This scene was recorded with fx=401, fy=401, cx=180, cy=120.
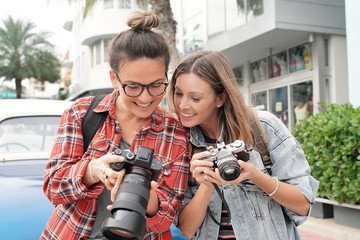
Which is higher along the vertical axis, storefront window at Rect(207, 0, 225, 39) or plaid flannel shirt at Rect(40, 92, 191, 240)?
storefront window at Rect(207, 0, 225, 39)

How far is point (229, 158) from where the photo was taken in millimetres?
1679

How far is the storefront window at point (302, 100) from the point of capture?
35.9 ft

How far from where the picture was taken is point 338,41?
10.6 metres

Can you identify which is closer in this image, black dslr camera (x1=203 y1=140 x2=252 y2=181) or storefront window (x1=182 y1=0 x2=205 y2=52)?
black dslr camera (x1=203 y1=140 x2=252 y2=181)

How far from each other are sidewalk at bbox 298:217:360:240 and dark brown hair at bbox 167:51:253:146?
11.1ft

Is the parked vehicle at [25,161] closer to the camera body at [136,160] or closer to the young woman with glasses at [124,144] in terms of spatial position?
the young woman with glasses at [124,144]

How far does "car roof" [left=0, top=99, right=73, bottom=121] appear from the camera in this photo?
3.59m

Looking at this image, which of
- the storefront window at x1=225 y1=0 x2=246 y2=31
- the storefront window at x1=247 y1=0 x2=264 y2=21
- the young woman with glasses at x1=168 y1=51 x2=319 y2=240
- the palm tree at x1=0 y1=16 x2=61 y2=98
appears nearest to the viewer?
the young woman with glasses at x1=168 y1=51 x2=319 y2=240

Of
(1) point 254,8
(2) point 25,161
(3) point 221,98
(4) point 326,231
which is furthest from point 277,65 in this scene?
(3) point 221,98

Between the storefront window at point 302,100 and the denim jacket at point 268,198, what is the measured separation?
9.21m

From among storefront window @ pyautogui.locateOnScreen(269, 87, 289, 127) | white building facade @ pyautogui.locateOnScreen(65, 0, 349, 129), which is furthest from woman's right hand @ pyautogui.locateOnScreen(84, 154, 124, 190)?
storefront window @ pyautogui.locateOnScreen(269, 87, 289, 127)

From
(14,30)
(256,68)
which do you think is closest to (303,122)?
(256,68)

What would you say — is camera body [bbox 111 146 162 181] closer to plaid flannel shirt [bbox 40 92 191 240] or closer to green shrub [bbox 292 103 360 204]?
plaid flannel shirt [bbox 40 92 191 240]

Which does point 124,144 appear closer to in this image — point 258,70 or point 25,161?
point 25,161
